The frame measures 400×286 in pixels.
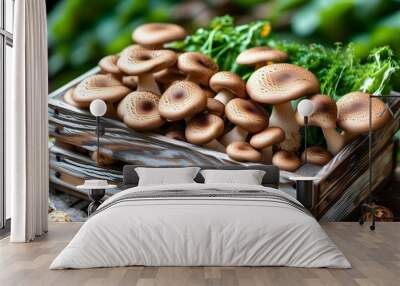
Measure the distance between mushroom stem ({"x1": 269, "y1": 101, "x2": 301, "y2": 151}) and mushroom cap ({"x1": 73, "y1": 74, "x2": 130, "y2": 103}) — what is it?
1553 mm

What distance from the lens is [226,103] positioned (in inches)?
253

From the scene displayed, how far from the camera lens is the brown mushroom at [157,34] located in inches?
258

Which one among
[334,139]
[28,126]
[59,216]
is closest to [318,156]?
[334,139]

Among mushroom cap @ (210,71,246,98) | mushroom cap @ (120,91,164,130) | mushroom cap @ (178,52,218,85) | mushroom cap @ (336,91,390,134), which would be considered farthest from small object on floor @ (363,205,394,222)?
mushroom cap @ (120,91,164,130)

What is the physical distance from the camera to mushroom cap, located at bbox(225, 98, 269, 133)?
6105 millimetres

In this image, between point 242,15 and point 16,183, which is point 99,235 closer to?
point 16,183

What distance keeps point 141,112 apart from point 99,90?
1.65 ft

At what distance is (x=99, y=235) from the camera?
3.89m

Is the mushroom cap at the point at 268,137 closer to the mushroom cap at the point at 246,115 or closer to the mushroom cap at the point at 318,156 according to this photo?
the mushroom cap at the point at 246,115

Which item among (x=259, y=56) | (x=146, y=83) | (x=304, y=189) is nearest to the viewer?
(x=304, y=189)

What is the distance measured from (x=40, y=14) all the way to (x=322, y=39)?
288 centimetres

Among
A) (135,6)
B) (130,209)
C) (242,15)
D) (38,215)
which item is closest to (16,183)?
(38,215)

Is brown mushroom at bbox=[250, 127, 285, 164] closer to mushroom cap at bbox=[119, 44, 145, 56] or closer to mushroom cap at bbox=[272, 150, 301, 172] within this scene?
mushroom cap at bbox=[272, 150, 301, 172]

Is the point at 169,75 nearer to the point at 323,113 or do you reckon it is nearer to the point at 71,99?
the point at 71,99
